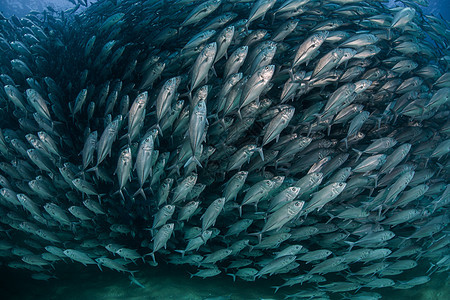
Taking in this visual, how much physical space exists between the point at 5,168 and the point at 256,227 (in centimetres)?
434

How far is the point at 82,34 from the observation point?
327 inches

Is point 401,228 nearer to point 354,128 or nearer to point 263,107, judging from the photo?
point 354,128

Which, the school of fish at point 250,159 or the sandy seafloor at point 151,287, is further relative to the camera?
the sandy seafloor at point 151,287

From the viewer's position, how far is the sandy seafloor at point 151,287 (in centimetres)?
386

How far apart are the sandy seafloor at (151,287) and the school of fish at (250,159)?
0.26 m

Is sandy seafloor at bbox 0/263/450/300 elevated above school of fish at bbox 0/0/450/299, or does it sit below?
below

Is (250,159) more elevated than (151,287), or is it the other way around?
(250,159)

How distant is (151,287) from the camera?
3.94 meters

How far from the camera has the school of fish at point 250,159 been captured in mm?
3438

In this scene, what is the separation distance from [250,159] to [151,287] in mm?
2634

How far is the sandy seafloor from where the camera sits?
3857mm

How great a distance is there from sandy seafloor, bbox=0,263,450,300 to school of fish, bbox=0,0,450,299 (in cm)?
26

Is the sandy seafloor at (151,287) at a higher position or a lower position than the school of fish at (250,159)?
lower

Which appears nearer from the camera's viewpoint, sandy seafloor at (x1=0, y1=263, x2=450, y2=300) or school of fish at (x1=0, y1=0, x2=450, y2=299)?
school of fish at (x1=0, y1=0, x2=450, y2=299)
